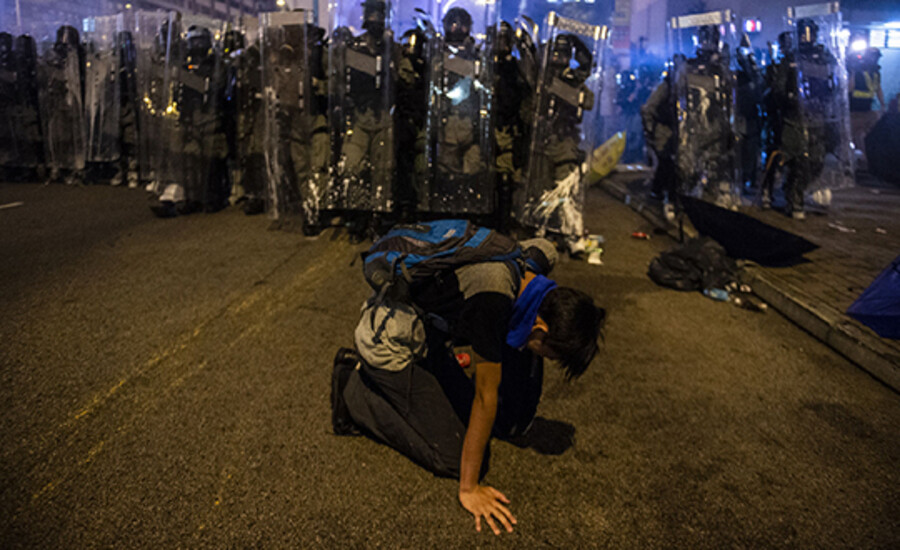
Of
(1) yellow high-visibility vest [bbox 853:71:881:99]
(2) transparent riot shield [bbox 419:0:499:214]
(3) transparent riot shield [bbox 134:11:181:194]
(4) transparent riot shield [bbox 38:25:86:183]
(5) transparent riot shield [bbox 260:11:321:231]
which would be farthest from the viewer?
(1) yellow high-visibility vest [bbox 853:71:881:99]

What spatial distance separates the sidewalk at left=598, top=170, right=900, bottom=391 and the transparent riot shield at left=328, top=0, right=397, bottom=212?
3.72 meters

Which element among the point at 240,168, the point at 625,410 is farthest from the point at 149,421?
the point at 240,168

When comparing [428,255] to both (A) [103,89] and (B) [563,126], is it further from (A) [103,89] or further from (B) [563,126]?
(A) [103,89]

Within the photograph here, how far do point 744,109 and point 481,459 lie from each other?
308 inches

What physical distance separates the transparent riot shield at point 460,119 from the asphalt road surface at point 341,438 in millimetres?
1908

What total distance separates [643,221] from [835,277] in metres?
2.92

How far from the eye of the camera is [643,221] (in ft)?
24.0

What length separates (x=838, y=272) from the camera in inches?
186

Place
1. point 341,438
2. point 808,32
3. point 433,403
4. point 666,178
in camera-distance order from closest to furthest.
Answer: point 433,403, point 341,438, point 808,32, point 666,178

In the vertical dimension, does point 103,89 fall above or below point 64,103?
above

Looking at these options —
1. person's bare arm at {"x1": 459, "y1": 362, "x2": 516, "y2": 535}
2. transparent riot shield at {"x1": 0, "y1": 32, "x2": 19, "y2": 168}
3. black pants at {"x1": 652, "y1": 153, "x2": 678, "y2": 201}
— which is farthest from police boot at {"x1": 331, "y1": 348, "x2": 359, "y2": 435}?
transparent riot shield at {"x1": 0, "y1": 32, "x2": 19, "y2": 168}

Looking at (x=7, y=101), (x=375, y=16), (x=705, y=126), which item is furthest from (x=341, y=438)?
(x=7, y=101)

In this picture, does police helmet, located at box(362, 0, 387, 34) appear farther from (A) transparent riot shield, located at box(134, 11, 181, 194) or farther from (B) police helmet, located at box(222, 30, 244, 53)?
(A) transparent riot shield, located at box(134, 11, 181, 194)

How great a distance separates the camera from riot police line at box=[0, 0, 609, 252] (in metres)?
5.48
